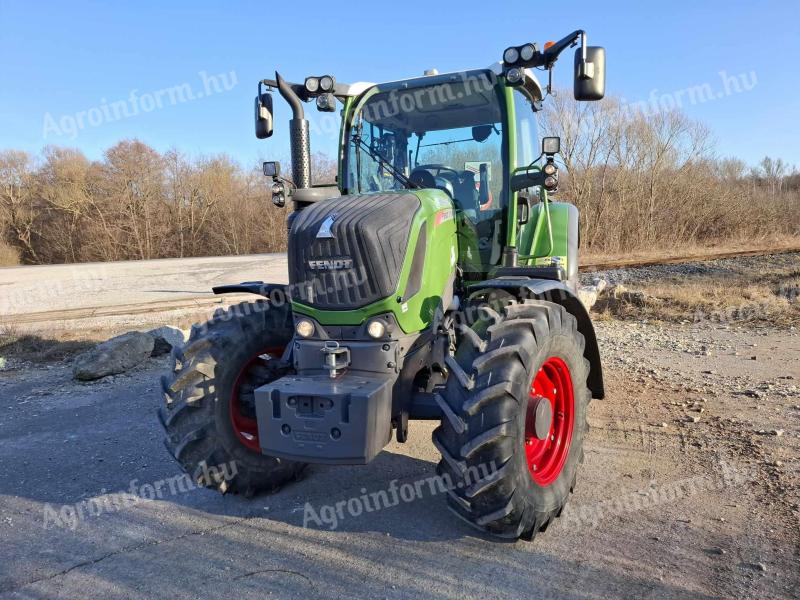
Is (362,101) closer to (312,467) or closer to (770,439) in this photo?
(312,467)

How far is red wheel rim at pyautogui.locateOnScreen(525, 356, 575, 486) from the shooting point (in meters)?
3.42

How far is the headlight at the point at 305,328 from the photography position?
3355 millimetres

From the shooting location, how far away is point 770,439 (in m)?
4.27

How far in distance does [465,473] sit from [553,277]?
1.79 meters

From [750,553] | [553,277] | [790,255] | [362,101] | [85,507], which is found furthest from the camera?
[790,255]

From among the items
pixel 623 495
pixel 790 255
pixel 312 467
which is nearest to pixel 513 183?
pixel 623 495

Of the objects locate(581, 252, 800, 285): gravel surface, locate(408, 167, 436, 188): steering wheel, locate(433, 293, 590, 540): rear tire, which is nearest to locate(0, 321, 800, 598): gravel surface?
locate(433, 293, 590, 540): rear tire

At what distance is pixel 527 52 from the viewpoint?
3807 millimetres

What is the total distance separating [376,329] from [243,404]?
114 centimetres

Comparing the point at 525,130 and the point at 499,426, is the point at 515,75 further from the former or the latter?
the point at 499,426

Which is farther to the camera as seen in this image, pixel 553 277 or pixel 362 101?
pixel 362 101

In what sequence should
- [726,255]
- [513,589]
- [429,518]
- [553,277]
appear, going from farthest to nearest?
[726,255] < [553,277] < [429,518] < [513,589]

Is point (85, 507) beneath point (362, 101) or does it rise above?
beneath

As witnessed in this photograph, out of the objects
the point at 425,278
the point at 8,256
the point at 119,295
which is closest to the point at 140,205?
the point at 8,256
